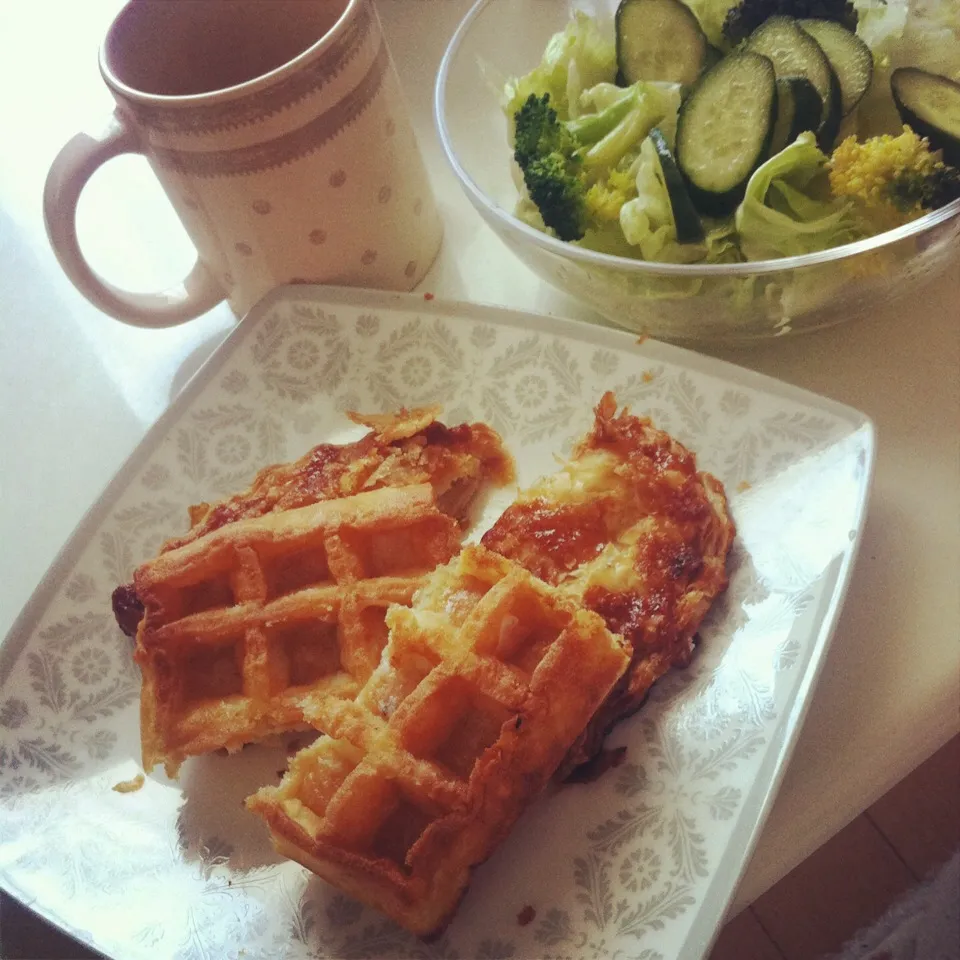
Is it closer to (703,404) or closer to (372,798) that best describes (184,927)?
(372,798)

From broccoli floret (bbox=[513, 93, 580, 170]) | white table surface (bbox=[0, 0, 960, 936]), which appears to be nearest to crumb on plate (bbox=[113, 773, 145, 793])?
white table surface (bbox=[0, 0, 960, 936])

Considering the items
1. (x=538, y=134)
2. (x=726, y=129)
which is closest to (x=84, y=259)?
(x=538, y=134)

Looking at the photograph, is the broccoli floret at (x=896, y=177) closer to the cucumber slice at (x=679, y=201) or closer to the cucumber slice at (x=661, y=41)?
the cucumber slice at (x=679, y=201)

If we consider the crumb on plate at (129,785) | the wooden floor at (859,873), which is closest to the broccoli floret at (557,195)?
the crumb on plate at (129,785)

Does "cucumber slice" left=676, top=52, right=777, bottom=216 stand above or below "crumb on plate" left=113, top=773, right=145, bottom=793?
above

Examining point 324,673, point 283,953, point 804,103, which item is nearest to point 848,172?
point 804,103

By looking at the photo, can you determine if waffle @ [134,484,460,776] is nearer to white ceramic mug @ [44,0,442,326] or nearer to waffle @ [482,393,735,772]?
waffle @ [482,393,735,772]
